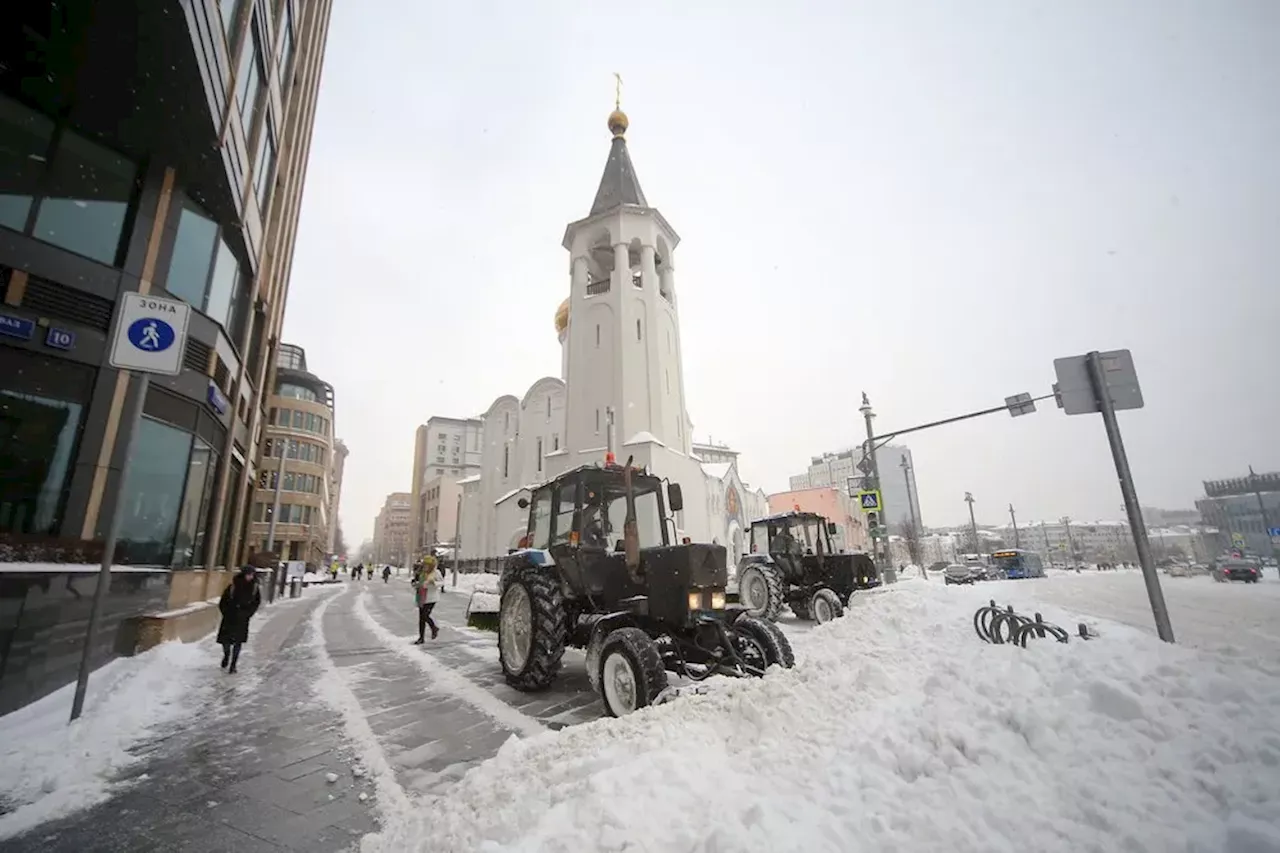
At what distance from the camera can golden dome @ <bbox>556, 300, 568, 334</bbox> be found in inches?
1565

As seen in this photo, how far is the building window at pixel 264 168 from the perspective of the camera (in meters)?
13.1

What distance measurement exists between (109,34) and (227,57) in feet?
8.95

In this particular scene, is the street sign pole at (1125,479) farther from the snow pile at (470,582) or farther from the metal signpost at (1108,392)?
the snow pile at (470,582)

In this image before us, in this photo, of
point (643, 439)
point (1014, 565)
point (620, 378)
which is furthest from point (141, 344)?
point (1014, 565)

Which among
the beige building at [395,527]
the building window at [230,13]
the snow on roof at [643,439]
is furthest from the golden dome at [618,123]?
the beige building at [395,527]

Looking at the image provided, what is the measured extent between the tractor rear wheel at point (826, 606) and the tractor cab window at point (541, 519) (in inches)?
298

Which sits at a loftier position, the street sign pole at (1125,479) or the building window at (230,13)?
the building window at (230,13)

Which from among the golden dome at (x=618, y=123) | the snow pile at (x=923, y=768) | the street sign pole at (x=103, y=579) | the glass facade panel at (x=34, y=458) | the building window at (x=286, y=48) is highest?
the golden dome at (x=618, y=123)

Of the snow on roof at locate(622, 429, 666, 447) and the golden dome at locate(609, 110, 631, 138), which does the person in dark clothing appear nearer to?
the snow on roof at locate(622, 429, 666, 447)

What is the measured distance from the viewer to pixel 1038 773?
7.94ft

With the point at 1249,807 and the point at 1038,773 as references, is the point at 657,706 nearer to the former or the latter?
the point at 1038,773

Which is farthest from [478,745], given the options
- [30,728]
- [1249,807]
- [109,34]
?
[109,34]

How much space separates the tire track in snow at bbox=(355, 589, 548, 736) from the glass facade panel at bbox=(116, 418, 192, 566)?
4.35 meters

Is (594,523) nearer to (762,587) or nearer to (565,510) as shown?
(565,510)
